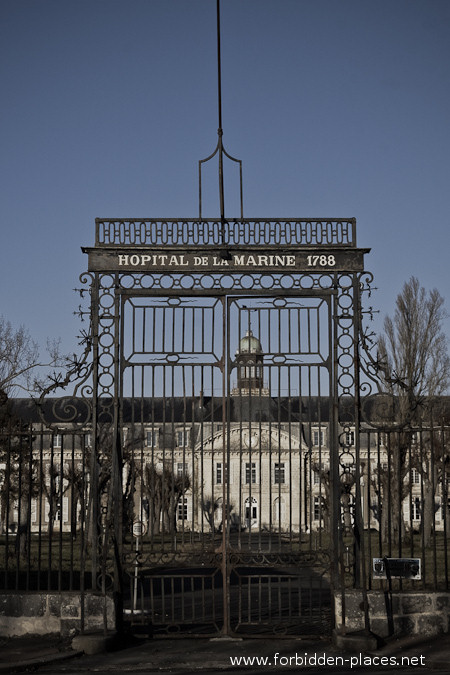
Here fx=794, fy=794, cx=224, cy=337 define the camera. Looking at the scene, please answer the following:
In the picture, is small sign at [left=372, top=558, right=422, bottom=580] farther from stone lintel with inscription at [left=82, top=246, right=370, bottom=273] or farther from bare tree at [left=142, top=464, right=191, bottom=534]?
stone lintel with inscription at [left=82, top=246, right=370, bottom=273]

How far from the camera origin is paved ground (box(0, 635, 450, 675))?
9.07m

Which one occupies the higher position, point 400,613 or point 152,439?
point 152,439

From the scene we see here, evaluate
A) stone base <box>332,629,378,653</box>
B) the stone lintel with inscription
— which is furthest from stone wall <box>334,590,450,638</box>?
the stone lintel with inscription

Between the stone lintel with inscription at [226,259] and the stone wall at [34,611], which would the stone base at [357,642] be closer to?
the stone wall at [34,611]

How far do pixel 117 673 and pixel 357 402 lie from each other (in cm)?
465

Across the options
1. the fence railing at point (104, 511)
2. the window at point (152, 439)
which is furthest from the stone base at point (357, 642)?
the window at point (152, 439)

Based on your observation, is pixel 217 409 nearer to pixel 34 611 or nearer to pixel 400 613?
pixel 34 611

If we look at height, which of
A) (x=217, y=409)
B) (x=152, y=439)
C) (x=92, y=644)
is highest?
(x=217, y=409)

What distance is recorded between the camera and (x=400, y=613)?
10.4 m

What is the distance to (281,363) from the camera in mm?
11219

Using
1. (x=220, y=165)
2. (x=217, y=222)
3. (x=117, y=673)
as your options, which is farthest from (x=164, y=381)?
(x=117, y=673)

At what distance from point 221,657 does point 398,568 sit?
268 centimetres

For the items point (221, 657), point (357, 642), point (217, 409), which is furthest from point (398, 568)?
point (217, 409)

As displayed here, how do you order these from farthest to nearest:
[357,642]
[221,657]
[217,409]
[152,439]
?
[217,409]
[152,439]
[357,642]
[221,657]
